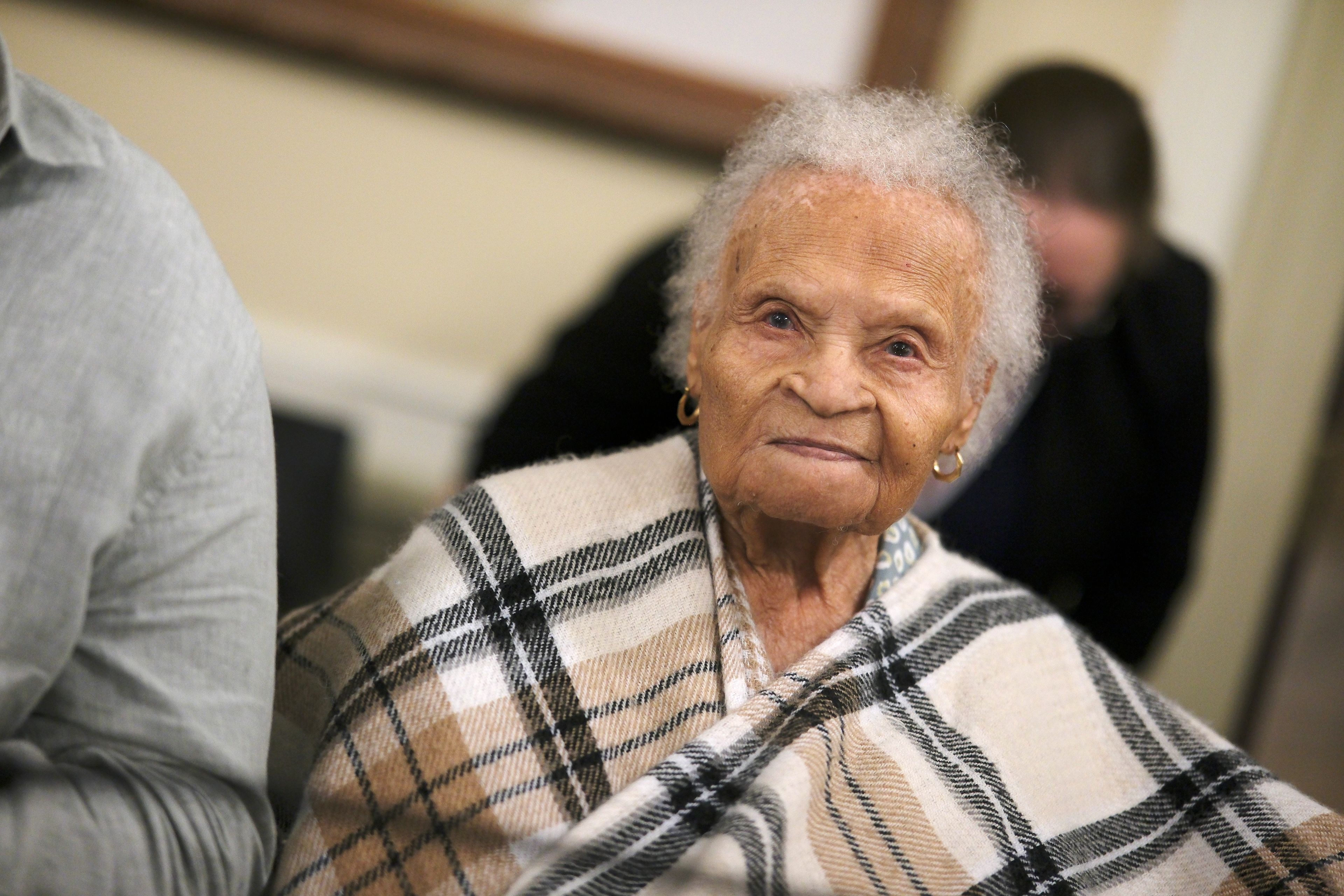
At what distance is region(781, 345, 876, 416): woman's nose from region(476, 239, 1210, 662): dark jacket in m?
0.66

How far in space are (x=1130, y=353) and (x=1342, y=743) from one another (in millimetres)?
666

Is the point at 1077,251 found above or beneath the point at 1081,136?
beneath

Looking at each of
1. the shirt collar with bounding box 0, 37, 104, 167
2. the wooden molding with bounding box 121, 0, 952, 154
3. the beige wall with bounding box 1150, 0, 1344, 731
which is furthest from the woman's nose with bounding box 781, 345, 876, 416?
the beige wall with bounding box 1150, 0, 1344, 731

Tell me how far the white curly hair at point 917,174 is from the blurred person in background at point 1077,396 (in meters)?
0.32

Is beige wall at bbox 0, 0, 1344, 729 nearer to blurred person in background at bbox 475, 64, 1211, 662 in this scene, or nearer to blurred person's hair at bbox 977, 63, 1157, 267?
blurred person in background at bbox 475, 64, 1211, 662

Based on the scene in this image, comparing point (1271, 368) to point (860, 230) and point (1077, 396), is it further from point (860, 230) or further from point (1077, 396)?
point (860, 230)

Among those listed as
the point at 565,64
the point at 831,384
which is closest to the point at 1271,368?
the point at 565,64

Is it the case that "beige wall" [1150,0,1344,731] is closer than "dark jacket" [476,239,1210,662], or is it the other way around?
"dark jacket" [476,239,1210,662]

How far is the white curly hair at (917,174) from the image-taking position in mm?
1090

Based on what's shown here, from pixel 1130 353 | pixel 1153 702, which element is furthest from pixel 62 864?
pixel 1130 353

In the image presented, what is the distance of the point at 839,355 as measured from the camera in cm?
102

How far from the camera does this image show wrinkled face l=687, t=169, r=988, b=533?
3.33 ft

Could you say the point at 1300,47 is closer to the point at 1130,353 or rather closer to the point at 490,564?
the point at 1130,353

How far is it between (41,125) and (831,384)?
0.63 metres
